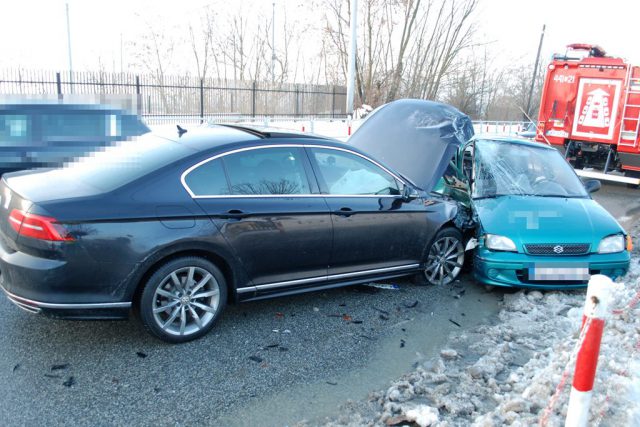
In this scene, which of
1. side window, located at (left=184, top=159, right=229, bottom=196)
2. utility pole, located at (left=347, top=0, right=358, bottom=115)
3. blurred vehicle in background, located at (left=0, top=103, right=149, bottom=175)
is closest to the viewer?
side window, located at (left=184, top=159, right=229, bottom=196)

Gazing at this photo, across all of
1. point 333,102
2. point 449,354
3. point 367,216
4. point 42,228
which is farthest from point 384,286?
point 333,102

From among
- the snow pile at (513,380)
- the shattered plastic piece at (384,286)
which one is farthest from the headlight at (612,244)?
the shattered plastic piece at (384,286)

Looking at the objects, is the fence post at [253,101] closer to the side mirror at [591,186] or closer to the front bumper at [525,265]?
the side mirror at [591,186]

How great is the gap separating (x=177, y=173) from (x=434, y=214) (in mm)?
2784

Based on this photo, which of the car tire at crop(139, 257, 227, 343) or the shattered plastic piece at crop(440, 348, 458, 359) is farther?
the shattered plastic piece at crop(440, 348, 458, 359)

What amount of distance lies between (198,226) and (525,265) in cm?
338

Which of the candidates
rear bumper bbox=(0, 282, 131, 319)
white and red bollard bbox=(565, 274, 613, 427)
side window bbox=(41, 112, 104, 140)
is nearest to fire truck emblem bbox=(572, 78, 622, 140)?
side window bbox=(41, 112, 104, 140)

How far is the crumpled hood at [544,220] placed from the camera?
5.44 meters

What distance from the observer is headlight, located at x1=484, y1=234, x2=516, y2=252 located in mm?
5398

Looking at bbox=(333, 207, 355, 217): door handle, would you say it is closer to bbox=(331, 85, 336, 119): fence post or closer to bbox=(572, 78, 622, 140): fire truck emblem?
bbox=(572, 78, 622, 140): fire truck emblem

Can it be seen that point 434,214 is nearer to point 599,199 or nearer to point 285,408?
point 285,408

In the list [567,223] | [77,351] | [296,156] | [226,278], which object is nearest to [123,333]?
[77,351]

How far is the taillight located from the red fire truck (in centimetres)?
1292

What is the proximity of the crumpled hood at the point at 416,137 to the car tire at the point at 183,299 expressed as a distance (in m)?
2.93
